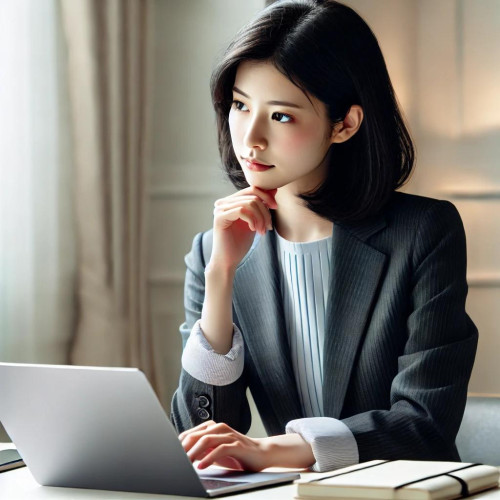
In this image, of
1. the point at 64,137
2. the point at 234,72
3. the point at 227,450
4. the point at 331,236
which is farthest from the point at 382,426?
the point at 64,137

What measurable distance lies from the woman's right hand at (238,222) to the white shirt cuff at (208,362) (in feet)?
0.45

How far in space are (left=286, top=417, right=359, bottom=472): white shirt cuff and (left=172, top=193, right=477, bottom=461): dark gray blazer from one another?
0.14 metres

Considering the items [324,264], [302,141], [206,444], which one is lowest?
[206,444]

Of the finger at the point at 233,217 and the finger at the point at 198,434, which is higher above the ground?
the finger at the point at 233,217

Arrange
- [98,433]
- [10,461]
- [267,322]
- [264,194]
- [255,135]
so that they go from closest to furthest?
Answer: [98,433], [10,461], [255,135], [264,194], [267,322]

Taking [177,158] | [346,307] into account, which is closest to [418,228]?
[346,307]

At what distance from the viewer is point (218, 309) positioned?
1.69 m

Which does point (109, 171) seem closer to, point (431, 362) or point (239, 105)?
point (239, 105)

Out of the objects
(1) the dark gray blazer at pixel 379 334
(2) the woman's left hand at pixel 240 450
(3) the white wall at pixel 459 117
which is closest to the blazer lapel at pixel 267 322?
(1) the dark gray blazer at pixel 379 334

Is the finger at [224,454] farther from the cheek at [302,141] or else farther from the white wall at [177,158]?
the white wall at [177,158]

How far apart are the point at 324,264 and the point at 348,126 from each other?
268mm

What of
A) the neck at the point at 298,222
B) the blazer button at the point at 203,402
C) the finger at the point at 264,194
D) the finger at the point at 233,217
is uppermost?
the finger at the point at 264,194

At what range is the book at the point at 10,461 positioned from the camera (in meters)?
1.41

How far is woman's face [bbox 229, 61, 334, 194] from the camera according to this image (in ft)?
5.20
